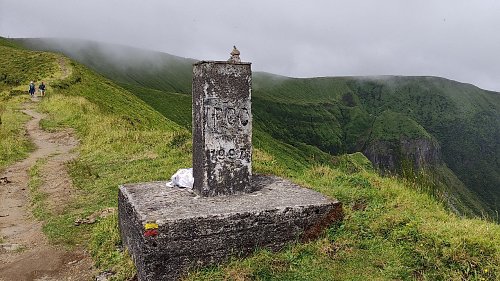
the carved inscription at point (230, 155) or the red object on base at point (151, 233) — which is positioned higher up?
the carved inscription at point (230, 155)

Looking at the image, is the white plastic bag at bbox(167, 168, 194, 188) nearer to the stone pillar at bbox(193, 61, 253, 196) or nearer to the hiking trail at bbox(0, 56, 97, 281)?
the stone pillar at bbox(193, 61, 253, 196)

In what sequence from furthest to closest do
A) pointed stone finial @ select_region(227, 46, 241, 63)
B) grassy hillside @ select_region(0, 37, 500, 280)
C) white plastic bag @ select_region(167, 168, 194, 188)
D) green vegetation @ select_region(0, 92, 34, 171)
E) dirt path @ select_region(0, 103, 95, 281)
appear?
green vegetation @ select_region(0, 92, 34, 171)
white plastic bag @ select_region(167, 168, 194, 188)
pointed stone finial @ select_region(227, 46, 241, 63)
dirt path @ select_region(0, 103, 95, 281)
grassy hillside @ select_region(0, 37, 500, 280)

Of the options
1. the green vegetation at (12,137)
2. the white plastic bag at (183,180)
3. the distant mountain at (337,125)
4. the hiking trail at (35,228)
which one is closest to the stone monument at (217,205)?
the white plastic bag at (183,180)

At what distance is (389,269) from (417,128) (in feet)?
577

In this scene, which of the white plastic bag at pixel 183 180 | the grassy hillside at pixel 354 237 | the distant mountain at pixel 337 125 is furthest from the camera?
the distant mountain at pixel 337 125

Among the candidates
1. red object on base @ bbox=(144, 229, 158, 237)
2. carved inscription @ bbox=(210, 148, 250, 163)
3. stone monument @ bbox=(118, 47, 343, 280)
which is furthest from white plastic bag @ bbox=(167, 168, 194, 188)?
red object on base @ bbox=(144, 229, 158, 237)

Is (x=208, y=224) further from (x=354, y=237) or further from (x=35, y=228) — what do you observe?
(x=35, y=228)

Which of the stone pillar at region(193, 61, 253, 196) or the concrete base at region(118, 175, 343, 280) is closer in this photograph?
the concrete base at region(118, 175, 343, 280)

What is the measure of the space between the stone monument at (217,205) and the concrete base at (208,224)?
0.5 inches

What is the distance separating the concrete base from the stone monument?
0.01 m

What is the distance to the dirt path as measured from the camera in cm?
660

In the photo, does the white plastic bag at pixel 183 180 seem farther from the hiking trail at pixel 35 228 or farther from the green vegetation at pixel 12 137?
the green vegetation at pixel 12 137

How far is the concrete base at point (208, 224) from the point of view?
5551 millimetres

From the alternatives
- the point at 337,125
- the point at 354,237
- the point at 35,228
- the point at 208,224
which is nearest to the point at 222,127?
the point at 208,224
